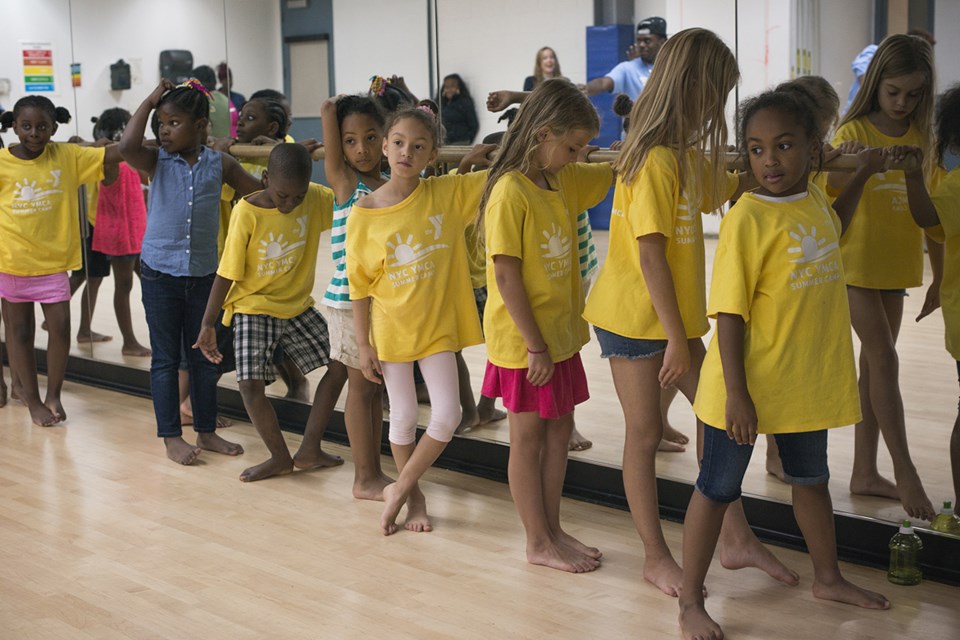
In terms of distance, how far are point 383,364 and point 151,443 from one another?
1.48 meters

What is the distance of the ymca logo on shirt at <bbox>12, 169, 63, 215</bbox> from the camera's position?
4539mm

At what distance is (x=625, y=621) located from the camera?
2.55 meters

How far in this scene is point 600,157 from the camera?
3234 mm

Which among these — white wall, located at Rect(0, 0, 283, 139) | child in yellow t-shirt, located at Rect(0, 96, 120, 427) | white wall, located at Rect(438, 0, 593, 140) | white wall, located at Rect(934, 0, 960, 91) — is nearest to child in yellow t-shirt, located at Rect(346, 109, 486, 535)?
white wall, located at Rect(438, 0, 593, 140)

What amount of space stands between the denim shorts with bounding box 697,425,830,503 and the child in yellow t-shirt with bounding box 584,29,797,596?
0.22 m

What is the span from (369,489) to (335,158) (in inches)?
41.3

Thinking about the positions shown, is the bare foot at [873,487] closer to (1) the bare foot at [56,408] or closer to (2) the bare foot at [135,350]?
(1) the bare foot at [56,408]

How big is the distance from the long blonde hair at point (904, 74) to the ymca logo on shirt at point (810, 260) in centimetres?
81

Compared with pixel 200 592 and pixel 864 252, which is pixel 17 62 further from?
pixel 864 252

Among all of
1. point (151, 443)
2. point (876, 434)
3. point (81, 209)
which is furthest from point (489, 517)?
point (81, 209)

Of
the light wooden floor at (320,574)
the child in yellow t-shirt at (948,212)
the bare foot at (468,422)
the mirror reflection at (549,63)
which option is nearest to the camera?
the light wooden floor at (320,574)

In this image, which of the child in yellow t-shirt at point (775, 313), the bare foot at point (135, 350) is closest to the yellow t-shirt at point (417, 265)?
the child in yellow t-shirt at point (775, 313)

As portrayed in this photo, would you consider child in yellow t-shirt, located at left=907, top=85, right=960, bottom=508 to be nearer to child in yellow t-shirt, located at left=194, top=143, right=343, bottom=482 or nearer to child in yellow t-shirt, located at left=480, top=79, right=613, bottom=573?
child in yellow t-shirt, located at left=480, top=79, right=613, bottom=573

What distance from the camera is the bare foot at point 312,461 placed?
12.6 ft
